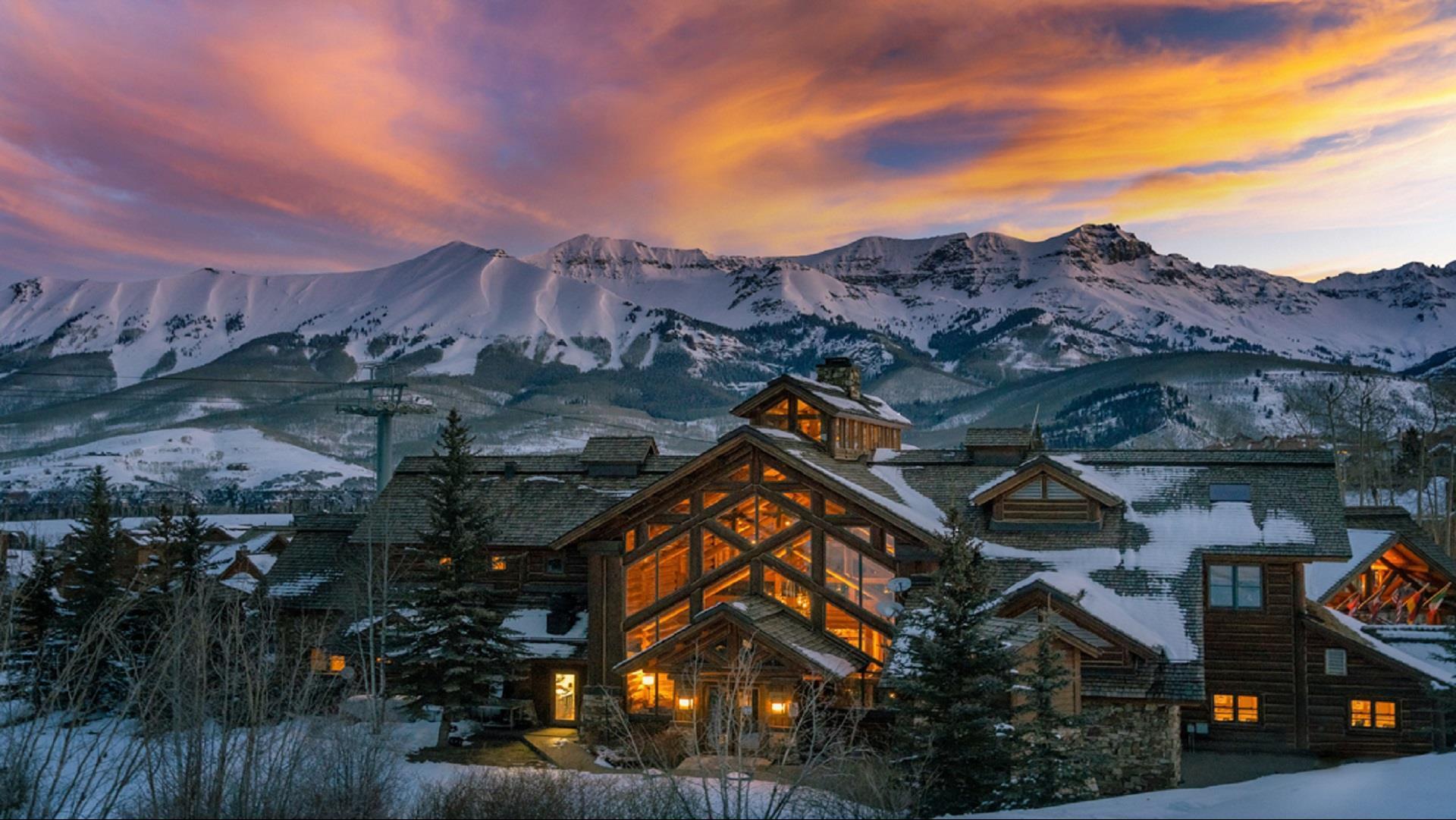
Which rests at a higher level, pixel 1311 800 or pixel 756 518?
pixel 756 518

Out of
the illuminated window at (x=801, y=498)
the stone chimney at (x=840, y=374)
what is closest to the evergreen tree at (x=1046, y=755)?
the illuminated window at (x=801, y=498)

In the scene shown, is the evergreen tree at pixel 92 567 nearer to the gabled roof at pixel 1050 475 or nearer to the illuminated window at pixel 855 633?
the illuminated window at pixel 855 633

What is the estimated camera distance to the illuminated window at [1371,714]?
90.0 ft

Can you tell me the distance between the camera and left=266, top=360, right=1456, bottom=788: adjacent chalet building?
26781 millimetres

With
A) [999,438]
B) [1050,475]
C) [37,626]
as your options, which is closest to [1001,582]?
[1050,475]

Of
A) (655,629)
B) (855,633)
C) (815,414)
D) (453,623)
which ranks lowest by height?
(655,629)

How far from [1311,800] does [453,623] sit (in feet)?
72.3

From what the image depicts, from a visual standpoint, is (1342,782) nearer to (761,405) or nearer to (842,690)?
(842,690)

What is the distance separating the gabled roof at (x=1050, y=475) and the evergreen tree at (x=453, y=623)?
48.9 feet

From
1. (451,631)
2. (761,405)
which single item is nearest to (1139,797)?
(451,631)

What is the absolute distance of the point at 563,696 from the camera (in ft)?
103

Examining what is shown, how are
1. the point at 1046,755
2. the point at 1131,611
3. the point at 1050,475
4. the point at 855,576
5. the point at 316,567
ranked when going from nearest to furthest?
1. the point at 1046,755
2. the point at 1131,611
3. the point at 855,576
4. the point at 1050,475
5. the point at 316,567

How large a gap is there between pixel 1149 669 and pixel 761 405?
14753mm

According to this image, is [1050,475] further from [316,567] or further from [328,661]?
[316,567]
